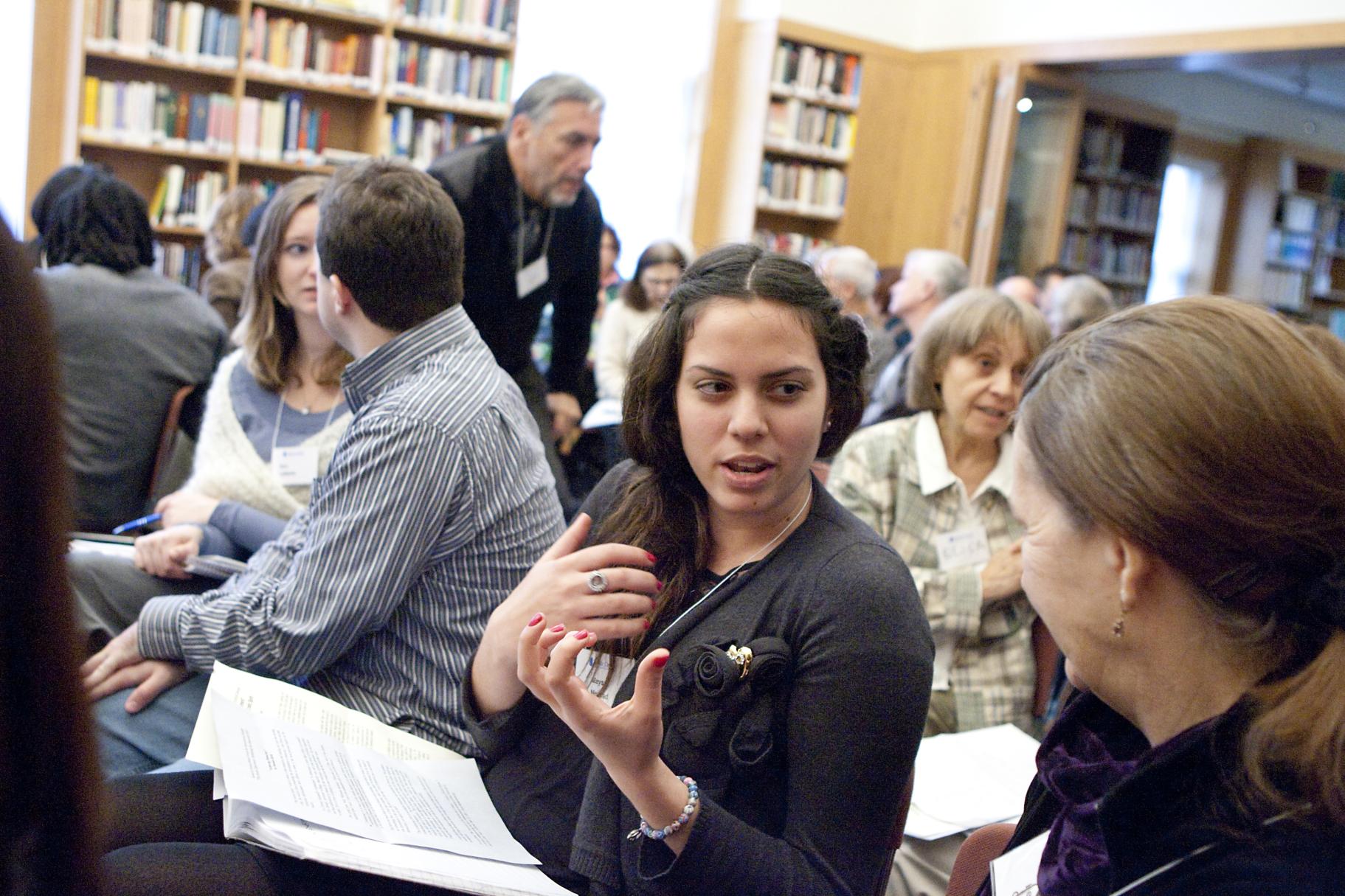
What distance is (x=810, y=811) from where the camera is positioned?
1205 millimetres

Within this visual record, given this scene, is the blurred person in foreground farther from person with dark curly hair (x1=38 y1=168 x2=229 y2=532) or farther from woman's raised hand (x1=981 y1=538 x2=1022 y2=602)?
person with dark curly hair (x1=38 y1=168 x2=229 y2=532)

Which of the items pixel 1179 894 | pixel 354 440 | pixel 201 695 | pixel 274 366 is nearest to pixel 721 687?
pixel 1179 894

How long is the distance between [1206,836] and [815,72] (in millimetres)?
7458

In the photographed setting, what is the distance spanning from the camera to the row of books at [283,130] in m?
5.78

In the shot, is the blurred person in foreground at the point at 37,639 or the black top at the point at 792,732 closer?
the blurred person in foreground at the point at 37,639

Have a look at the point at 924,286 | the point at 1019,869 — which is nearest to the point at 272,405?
the point at 1019,869

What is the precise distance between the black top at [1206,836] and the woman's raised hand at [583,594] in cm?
60

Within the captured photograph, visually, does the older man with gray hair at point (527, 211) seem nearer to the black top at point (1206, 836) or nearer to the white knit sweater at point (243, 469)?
the white knit sweater at point (243, 469)

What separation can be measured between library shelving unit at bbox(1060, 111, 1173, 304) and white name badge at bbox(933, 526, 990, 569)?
6.74m

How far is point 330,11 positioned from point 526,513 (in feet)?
16.1

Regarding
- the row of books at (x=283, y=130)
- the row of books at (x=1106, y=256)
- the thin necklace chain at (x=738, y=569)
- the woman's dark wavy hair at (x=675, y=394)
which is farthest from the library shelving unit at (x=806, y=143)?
the thin necklace chain at (x=738, y=569)

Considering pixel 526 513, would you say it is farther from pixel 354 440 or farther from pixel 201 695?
pixel 201 695

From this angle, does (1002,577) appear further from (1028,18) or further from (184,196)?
(1028,18)

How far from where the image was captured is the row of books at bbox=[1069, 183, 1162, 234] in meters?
8.71
